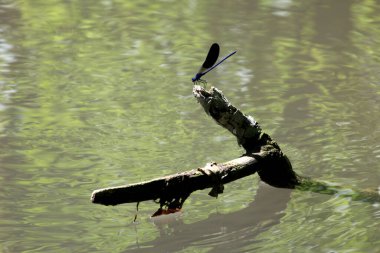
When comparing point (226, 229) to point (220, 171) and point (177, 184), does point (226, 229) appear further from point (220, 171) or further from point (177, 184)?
point (177, 184)

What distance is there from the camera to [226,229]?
12.5 feet

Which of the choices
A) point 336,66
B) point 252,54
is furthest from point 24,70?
point 336,66

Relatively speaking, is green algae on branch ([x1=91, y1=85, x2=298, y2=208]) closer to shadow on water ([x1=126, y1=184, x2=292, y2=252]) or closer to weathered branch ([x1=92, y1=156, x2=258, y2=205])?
weathered branch ([x1=92, y1=156, x2=258, y2=205])

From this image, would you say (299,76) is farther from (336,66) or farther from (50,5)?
(50,5)

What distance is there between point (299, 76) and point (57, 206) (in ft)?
10.2

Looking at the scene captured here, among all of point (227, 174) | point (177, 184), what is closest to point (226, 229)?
point (227, 174)

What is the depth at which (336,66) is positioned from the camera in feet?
22.8

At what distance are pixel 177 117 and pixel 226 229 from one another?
6.12ft

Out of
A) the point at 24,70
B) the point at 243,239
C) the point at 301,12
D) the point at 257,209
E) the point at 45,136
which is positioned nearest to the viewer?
the point at 243,239

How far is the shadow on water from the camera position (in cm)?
362

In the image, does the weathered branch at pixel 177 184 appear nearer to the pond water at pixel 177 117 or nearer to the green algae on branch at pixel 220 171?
the green algae on branch at pixel 220 171

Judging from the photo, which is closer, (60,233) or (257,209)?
(60,233)

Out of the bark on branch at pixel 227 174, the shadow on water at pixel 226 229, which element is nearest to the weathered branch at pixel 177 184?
the bark on branch at pixel 227 174

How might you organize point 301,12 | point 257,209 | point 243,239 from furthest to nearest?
point 301,12, point 257,209, point 243,239
